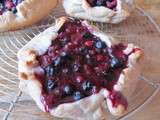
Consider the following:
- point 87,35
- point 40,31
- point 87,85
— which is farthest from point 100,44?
point 40,31

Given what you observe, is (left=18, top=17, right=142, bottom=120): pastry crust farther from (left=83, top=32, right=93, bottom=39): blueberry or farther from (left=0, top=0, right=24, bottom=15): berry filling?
(left=0, top=0, right=24, bottom=15): berry filling

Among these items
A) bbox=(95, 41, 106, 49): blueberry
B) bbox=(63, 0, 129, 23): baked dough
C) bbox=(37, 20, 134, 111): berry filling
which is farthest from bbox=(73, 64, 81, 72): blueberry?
bbox=(63, 0, 129, 23): baked dough

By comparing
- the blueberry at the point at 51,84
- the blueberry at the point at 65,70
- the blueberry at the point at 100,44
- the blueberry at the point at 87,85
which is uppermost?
the blueberry at the point at 100,44

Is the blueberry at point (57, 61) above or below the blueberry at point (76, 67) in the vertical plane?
above

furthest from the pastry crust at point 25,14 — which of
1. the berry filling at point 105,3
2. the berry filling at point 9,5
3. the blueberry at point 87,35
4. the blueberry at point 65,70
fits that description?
the blueberry at point 65,70

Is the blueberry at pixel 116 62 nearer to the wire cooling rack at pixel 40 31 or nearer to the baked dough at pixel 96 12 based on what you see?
the wire cooling rack at pixel 40 31

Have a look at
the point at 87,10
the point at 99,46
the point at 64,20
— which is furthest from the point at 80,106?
the point at 87,10

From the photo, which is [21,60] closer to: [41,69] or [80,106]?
[41,69]
